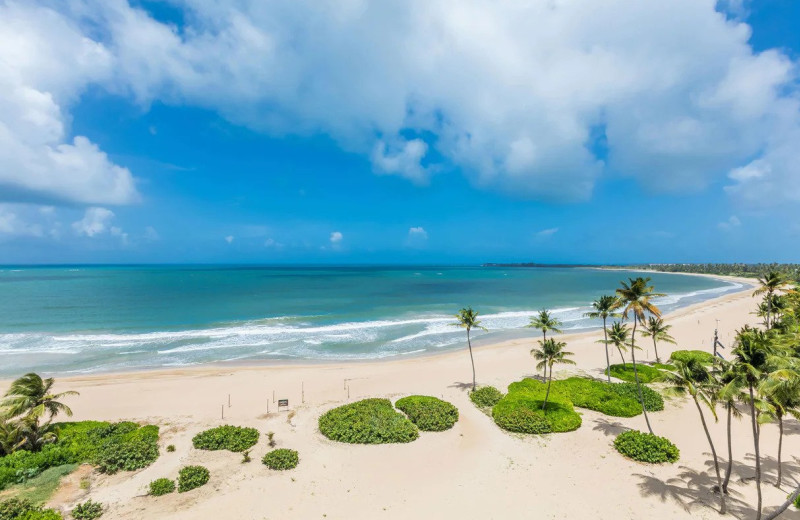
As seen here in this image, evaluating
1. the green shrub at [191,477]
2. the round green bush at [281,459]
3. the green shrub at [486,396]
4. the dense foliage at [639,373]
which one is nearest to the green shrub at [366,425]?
the round green bush at [281,459]

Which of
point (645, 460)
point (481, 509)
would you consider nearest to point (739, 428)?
point (645, 460)

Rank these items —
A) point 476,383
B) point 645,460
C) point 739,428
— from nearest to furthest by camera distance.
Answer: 1. point 645,460
2. point 739,428
3. point 476,383

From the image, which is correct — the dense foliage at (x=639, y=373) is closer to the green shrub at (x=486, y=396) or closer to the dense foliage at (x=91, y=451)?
the green shrub at (x=486, y=396)

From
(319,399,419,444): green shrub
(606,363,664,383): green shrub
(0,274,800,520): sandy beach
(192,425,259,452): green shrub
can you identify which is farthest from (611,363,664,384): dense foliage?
(192,425,259,452): green shrub

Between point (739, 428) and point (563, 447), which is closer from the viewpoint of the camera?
point (563, 447)

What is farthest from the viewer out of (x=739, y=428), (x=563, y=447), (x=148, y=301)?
(x=148, y=301)

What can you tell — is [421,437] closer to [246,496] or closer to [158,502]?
[246,496]

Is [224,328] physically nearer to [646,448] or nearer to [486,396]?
[486,396]
